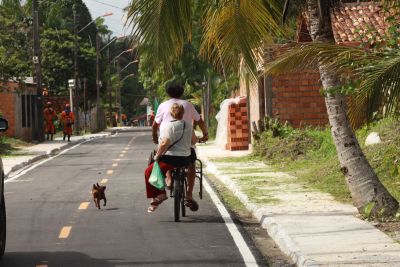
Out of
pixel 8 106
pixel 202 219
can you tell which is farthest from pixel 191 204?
pixel 8 106

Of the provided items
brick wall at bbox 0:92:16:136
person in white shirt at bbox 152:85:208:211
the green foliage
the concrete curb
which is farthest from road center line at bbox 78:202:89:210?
brick wall at bbox 0:92:16:136

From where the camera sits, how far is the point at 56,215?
1571cm

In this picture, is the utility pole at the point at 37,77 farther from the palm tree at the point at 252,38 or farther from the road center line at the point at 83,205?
the palm tree at the point at 252,38

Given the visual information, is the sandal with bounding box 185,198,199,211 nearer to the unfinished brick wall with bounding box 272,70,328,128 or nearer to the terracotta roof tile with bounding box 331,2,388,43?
the terracotta roof tile with bounding box 331,2,388,43

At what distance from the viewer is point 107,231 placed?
13672mm

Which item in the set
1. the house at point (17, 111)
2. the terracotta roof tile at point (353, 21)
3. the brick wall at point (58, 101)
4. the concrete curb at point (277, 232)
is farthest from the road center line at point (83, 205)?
the brick wall at point (58, 101)

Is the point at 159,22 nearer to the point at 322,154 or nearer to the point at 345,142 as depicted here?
the point at 345,142

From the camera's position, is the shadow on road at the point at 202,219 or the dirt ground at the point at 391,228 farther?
the shadow on road at the point at 202,219

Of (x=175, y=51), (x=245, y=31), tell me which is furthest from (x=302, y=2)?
(x=175, y=51)

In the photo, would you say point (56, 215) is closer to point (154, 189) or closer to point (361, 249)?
point (154, 189)

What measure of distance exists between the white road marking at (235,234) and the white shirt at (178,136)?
1.15 m

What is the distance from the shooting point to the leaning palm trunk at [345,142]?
13977 mm

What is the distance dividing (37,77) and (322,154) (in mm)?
24527

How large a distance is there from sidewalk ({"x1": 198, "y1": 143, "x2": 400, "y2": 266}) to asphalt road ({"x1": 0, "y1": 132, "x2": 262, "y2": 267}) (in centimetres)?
62
